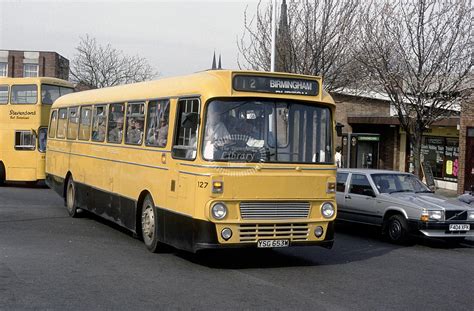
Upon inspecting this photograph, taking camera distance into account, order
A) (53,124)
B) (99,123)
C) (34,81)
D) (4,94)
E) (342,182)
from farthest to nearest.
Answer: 1. (4,94)
2. (34,81)
3. (53,124)
4. (342,182)
5. (99,123)

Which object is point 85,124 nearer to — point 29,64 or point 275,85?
point 275,85

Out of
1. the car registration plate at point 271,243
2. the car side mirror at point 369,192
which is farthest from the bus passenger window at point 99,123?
the car side mirror at point 369,192

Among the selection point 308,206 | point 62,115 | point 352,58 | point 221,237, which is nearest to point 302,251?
point 308,206

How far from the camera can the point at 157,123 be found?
10.5 metres

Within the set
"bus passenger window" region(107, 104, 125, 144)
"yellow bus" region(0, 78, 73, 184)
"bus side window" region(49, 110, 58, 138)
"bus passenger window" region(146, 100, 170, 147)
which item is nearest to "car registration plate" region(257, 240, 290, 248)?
"bus passenger window" region(146, 100, 170, 147)

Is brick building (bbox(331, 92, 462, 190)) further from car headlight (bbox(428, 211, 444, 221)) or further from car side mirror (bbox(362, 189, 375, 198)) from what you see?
car headlight (bbox(428, 211, 444, 221))

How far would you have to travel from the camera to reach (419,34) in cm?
1912

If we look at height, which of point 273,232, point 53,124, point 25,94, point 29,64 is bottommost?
point 273,232

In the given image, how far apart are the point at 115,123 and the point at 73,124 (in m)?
3.32

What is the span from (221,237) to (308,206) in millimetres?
1417

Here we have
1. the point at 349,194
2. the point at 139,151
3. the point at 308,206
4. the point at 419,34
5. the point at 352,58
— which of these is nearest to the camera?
the point at 308,206

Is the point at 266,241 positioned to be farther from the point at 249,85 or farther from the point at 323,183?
the point at 249,85

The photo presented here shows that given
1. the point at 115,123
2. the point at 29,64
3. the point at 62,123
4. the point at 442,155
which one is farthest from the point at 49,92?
the point at 29,64

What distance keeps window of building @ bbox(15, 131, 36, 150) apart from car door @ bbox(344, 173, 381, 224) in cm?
1332
